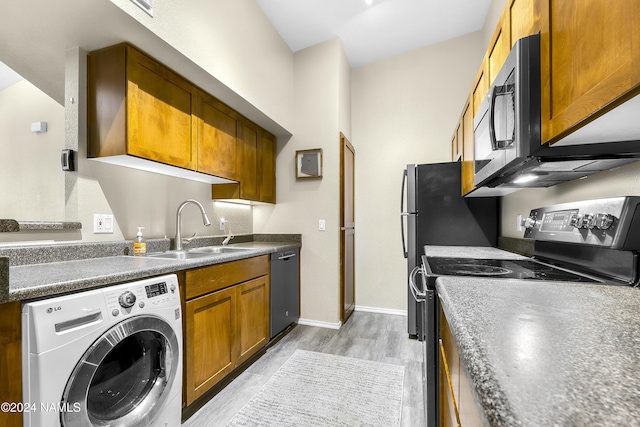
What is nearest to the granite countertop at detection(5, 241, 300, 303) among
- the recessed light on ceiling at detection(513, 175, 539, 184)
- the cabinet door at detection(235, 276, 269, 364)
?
the cabinet door at detection(235, 276, 269, 364)

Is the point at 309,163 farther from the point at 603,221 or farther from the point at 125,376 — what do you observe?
the point at 603,221

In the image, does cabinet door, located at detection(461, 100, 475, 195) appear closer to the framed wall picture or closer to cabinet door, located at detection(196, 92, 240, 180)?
the framed wall picture

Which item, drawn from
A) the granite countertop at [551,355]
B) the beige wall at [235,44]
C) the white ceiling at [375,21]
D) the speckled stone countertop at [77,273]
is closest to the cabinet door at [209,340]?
the speckled stone countertop at [77,273]

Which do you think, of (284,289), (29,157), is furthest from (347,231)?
(29,157)

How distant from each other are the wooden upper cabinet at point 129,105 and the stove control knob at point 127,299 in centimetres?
84

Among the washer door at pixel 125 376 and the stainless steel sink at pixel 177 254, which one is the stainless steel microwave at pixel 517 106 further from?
the stainless steel sink at pixel 177 254

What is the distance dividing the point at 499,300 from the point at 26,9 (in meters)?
2.36

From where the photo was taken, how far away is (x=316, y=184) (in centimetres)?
314

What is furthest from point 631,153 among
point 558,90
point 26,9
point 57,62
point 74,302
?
point 57,62

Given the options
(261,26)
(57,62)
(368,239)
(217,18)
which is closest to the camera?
(57,62)

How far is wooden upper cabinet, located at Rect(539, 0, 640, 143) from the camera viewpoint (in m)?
0.54

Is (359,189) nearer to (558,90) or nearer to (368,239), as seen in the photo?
(368,239)

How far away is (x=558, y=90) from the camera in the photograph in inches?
31.5

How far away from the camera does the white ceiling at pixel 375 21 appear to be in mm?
2688
